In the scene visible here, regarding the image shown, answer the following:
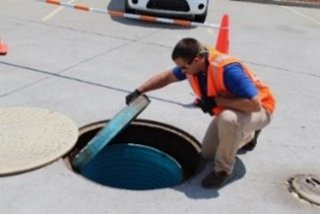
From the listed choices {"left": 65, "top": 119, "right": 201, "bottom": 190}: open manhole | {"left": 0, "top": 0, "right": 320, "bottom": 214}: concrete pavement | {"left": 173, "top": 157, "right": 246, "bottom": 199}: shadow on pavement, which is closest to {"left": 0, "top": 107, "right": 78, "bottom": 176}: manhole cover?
{"left": 0, "top": 0, "right": 320, "bottom": 214}: concrete pavement

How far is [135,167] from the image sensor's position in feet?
16.4

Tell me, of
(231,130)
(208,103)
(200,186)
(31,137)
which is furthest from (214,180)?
(31,137)

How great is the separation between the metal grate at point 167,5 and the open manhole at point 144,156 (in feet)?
15.7

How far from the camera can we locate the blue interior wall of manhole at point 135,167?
4812mm

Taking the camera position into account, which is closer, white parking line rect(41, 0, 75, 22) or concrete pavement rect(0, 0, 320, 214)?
concrete pavement rect(0, 0, 320, 214)

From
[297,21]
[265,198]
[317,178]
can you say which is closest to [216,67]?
[265,198]

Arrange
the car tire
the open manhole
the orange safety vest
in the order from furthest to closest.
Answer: the car tire < the open manhole < the orange safety vest

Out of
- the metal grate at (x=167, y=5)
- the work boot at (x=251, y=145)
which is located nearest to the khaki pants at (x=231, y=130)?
the work boot at (x=251, y=145)

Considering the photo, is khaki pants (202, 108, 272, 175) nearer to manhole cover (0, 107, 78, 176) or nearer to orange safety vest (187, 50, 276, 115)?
orange safety vest (187, 50, 276, 115)

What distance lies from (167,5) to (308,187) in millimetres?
6010

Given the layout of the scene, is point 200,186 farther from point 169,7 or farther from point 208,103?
point 169,7

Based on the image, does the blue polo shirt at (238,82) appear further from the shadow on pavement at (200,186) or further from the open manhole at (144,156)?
the open manhole at (144,156)

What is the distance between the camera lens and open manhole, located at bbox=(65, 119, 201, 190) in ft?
15.5

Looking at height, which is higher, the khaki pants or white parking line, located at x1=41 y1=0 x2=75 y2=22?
the khaki pants
